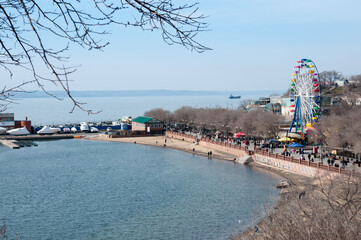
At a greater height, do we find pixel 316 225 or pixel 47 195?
pixel 316 225

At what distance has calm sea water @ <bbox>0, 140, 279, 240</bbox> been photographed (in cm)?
1931

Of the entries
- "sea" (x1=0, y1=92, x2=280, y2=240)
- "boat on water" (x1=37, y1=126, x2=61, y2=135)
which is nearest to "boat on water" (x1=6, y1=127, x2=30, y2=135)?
"boat on water" (x1=37, y1=126, x2=61, y2=135)

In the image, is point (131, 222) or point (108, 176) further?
point (108, 176)

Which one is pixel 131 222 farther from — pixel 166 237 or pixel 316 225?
pixel 316 225

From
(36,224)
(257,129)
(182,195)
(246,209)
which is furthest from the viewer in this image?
(257,129)

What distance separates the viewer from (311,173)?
2952 centimetres

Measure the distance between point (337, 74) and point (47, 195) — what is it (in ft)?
290

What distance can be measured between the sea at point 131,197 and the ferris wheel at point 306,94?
1168cm

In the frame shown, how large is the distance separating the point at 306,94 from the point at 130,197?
27.0m

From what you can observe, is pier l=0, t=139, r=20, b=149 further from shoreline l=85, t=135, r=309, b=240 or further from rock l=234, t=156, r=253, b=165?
rock l=234, t=156, r=253, b=165

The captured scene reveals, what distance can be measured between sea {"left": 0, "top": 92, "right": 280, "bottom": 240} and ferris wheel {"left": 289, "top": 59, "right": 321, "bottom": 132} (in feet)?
38.3

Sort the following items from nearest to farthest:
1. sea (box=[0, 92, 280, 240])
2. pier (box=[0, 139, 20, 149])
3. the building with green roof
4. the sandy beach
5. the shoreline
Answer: sea (box=[0, 92, 280, 240]) < the shoreline < the sandy beach < pier (box=[0, 139, 20, 149]) < the building with green roof

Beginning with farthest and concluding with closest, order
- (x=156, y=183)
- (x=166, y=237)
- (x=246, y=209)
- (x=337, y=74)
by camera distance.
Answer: (x=337, y=74), (x=156, y=183), (x=246, y=209), (x=166, y=237)

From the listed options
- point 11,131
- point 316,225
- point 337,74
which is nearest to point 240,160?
point 316,225
